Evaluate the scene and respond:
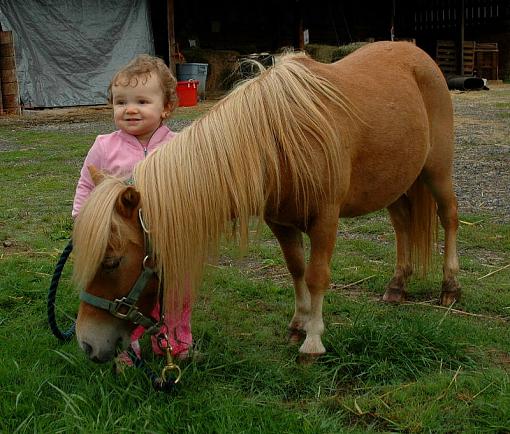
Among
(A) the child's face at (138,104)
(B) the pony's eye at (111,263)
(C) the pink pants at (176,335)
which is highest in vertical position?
(A) the child's face at (138,104)

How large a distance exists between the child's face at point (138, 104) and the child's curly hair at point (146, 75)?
0.06ft

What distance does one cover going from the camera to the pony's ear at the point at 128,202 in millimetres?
2338

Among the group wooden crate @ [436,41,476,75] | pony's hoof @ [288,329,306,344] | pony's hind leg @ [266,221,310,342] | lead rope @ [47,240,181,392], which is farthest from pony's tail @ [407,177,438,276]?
wooden crate @ [436,41,476,75]

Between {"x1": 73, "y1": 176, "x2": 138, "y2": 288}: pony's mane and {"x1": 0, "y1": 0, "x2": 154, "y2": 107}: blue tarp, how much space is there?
41.4 feet

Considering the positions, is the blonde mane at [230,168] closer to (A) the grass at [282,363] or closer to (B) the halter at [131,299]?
(B) the halter at [131,299]

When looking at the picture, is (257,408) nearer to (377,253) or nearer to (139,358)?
(139,358)

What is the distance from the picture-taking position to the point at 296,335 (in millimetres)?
3301

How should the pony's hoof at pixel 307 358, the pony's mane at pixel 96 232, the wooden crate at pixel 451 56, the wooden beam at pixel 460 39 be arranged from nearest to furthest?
1. the pony's mane at pixel 96 232
2. the pony's hoof at pixel 307 358
3. the wooden beam at pixel 460 39
4. the wooden crate at pixel 451 56

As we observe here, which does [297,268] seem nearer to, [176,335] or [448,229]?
[176,335]

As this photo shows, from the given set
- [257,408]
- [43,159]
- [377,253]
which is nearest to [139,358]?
[257,408]

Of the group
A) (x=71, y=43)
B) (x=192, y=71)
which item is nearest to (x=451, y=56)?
(x=192, y=71)

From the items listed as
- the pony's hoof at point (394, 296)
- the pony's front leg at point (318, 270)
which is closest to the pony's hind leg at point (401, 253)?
the pony's hoof at point (394, 296)

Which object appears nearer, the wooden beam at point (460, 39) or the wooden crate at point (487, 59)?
the wooden beam at point (460, 39)

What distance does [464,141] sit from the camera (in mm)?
9133
